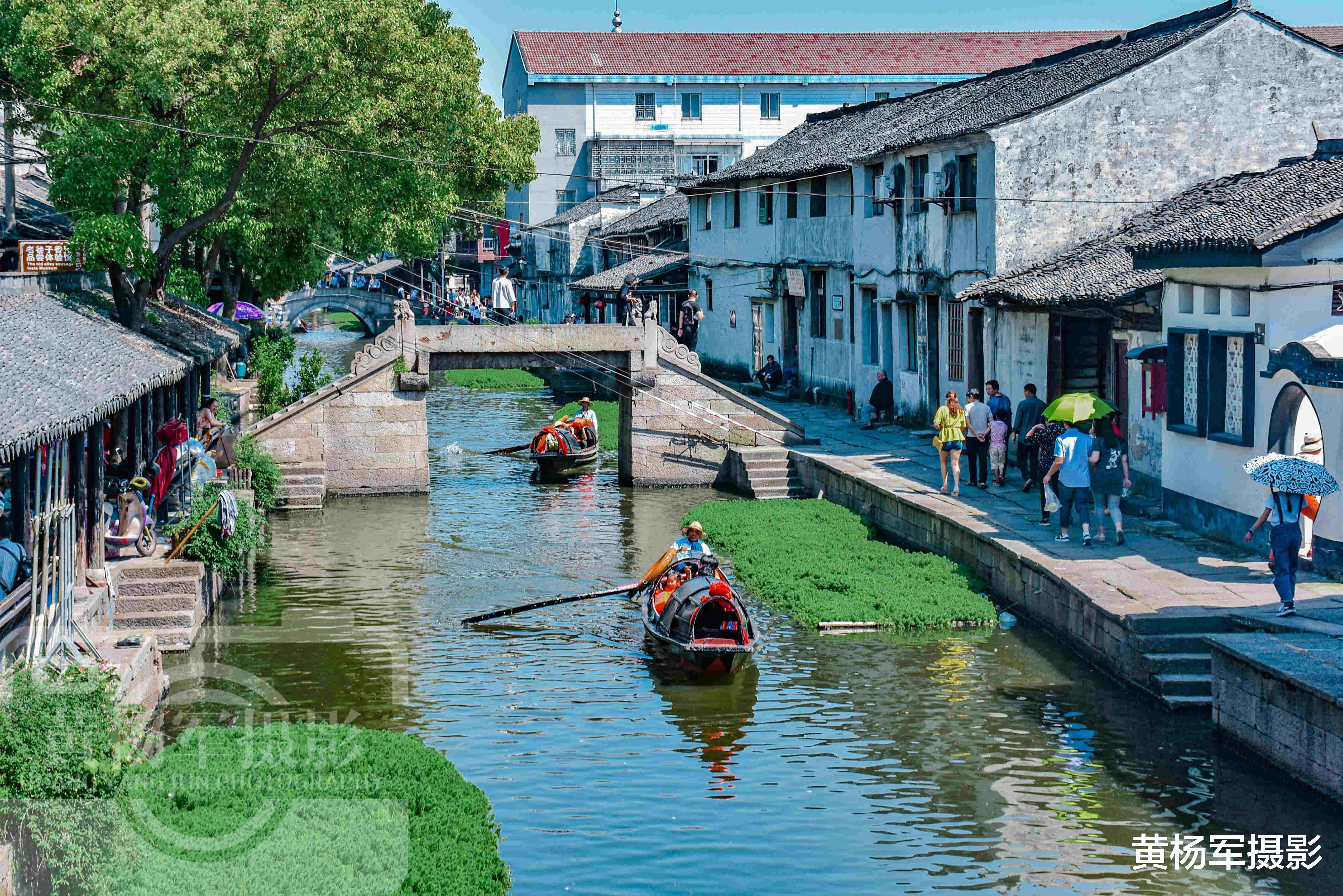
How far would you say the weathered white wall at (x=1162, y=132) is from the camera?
27.6 m

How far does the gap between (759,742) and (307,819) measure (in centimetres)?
538

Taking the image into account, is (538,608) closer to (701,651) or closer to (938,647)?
(701,651)

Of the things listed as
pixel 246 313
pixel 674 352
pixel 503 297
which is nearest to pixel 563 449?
pixel 674 352

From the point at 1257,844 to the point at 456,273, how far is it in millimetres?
86173

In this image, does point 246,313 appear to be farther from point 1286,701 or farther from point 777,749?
point 1286,701

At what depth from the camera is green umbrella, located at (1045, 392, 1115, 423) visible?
1967 centimetres

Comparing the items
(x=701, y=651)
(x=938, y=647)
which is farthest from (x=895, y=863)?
(x=938, y=647)

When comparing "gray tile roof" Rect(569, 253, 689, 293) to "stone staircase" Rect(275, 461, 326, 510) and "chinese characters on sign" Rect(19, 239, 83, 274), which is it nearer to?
"stone staircase" Rect(275, 461, 326, 510)

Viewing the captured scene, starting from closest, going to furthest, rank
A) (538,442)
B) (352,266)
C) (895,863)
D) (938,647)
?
1. (895,863)
2. (938,647)
3. (538,442)
4. (352,266)

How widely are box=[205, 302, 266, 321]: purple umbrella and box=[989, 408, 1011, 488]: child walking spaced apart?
23332 mm

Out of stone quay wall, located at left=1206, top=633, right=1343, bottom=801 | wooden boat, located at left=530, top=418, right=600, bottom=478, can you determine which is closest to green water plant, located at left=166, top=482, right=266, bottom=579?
wooden boat, located at left=530, top=418, right=600, bottom=478

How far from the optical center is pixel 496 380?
55875mm

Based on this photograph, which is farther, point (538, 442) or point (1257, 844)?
point (538, 442)

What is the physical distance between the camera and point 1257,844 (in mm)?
12258
